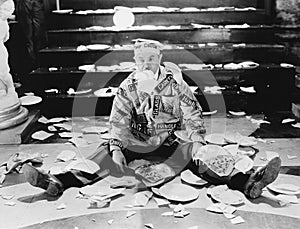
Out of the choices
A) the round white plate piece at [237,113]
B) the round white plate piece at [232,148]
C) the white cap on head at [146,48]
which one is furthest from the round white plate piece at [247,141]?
the white cap on head at [146,48]

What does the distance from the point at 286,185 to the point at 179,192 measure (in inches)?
38.2

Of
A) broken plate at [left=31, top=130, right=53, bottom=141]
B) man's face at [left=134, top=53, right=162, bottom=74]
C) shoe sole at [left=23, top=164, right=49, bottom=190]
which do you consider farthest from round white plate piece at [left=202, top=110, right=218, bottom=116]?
shoe sole at [left=23, top=164, right=49, bottom=190]

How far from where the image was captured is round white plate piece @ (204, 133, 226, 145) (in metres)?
5.49

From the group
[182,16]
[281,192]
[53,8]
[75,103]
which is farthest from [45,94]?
[281,192]

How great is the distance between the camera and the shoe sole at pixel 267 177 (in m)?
3.94

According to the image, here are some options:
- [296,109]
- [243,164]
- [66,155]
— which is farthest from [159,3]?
[243,164]

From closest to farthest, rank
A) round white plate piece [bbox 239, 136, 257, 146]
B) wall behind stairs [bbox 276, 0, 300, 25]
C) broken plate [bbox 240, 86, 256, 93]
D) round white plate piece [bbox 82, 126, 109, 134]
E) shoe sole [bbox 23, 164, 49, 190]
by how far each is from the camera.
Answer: shoe sole [bbox 23, 164, 49, 190] < round white plate piece [bbox 239, 136, 257, 146] < round white plate piece [bbox 82, 126, 109, 134] < broken plate [bbox 240, 86, 256, 93] < wall behind stairs [bbox 276, 0, 300, 25]

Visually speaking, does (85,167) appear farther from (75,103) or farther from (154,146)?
(75,103)

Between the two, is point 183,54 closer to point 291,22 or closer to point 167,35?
point 167,35

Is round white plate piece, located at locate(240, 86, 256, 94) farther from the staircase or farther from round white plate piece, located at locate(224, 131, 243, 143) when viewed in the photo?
round white plate piece, located at locate(224, 131, 243, 143)

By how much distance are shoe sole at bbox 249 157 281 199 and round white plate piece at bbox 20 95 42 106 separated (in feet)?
12.5

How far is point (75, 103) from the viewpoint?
6766mm

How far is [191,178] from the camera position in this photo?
4.43 m

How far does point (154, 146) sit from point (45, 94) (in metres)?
2.83
